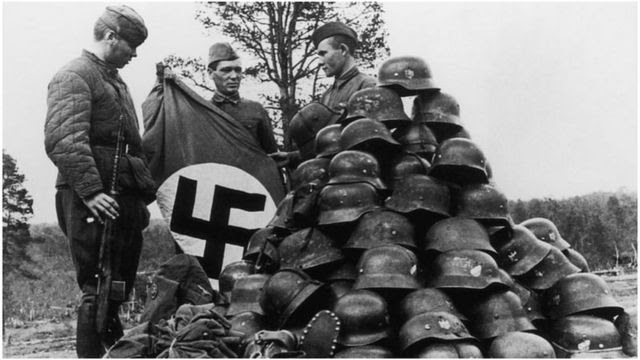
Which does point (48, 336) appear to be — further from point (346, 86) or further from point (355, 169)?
point (355, 169)

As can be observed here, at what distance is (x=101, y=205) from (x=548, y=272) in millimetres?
3402

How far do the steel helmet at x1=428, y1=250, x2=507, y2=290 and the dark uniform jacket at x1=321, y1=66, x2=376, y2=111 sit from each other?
7.48 feet

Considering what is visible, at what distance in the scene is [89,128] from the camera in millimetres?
6395

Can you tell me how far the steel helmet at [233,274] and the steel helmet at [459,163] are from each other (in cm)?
171

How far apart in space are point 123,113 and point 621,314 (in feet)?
13.5

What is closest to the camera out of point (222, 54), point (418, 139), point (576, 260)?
point (418, 139)

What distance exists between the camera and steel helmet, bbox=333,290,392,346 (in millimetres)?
5562

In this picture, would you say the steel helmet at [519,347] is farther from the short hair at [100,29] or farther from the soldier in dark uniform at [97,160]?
the short hair at [100,29]

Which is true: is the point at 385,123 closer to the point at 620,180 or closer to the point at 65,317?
the point at 620,180

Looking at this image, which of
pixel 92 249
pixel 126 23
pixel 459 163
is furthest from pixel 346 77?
pixel 92 249

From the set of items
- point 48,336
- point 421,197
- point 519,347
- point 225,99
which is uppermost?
point 225,99

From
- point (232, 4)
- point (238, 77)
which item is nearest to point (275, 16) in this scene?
point (232, 4)

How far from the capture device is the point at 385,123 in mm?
6871

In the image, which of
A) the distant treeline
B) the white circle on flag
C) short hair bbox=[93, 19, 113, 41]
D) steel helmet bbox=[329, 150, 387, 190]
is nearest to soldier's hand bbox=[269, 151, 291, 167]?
the white circle on flag
